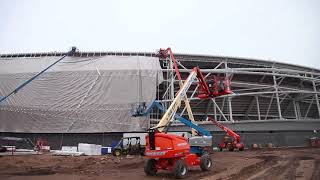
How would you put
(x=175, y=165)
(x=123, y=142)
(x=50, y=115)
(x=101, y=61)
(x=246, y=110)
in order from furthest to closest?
1. (x=246, y=110)
2. (x=101, y=61)
3. (x=50, y=115)
4. (x=123, y=142)
5. (x=175, y=165)

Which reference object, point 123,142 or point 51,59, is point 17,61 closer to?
point 51,59

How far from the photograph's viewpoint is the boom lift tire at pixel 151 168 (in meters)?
12.0

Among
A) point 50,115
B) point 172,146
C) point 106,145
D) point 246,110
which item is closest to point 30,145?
point 50,115

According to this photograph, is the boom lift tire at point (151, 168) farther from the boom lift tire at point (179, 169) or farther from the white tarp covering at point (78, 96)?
the white tarp covering at point (78, 96)

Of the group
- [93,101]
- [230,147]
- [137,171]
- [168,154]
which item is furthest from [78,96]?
[168,154]

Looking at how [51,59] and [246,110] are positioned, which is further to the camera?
[246,110]

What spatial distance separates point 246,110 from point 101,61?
67.1ft

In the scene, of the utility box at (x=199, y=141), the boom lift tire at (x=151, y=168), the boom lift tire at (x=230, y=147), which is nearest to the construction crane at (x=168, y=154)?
the boom lift tire at (x=151, y=168)

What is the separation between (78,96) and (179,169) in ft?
73.3

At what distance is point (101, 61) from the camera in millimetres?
33469

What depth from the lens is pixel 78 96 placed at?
31203 millimetres

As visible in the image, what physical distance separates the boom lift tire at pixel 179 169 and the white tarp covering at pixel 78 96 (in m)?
20.0

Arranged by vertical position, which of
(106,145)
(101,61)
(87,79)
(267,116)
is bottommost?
(106,145)

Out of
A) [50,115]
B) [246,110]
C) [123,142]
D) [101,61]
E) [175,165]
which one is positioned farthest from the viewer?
[246,110]
